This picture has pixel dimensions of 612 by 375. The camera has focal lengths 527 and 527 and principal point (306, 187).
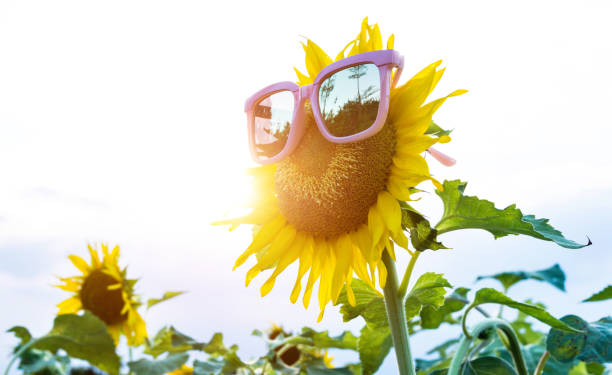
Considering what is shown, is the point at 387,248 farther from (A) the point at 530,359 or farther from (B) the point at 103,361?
(B) the point at 103,361

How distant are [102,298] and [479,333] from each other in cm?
172

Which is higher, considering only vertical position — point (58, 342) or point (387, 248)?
point (387, 248)

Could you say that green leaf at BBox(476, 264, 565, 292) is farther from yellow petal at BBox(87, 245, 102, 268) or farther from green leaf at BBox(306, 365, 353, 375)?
yellow petal at BBox(87, 245, 102, 268)

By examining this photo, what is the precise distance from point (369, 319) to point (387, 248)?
238 mm

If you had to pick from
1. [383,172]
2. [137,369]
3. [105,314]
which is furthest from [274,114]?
[105,314]

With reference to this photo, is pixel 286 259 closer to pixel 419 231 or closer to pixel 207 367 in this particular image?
pixel 419 231

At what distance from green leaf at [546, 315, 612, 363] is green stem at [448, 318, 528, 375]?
0.37 ft

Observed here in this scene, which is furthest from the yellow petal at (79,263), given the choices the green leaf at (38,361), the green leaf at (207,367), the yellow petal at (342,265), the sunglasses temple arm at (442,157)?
the sunglasses temple arm at (442,157)

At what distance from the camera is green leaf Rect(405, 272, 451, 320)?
42.0 inches

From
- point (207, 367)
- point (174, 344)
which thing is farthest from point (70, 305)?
point (207, 367)

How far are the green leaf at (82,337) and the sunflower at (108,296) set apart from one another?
0.63m

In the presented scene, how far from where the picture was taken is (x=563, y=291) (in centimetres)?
172

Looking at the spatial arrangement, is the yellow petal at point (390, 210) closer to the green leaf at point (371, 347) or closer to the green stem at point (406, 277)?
the green stem at point (406, 277)

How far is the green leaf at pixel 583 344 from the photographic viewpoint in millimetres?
1095
